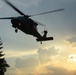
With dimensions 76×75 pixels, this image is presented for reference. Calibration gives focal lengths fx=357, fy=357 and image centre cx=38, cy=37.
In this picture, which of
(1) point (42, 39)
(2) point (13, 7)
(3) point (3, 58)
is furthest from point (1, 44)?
(2) point (13, 7)

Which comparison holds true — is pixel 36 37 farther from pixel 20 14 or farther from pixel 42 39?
pixel 20 14

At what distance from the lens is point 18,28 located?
217 ft

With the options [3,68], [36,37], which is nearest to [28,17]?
[36,37]

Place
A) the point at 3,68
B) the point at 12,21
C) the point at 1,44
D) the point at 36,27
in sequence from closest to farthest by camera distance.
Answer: the point at 12,21
the point at 36,27
the point at 3,68
the point at 1,44

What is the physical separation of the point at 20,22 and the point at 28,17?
3.44 m

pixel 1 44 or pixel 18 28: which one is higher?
pixel 1 44

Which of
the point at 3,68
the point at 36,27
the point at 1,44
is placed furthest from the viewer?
the point at 1,44

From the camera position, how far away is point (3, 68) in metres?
108

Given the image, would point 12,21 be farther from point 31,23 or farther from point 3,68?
point 3,68

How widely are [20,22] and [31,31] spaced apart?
4145 millimetres

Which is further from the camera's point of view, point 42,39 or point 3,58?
point 3,58

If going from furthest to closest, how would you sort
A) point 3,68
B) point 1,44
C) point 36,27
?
point 1,44 → point 3,68 → point 36,27

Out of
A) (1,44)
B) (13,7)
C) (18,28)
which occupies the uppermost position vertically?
(1,44)

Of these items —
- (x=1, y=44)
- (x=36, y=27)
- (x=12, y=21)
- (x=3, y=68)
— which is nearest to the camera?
(x=12, y=21)
